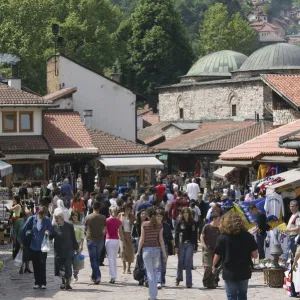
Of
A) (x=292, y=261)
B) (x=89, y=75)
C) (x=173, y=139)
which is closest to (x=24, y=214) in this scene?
(x=292, y=261)

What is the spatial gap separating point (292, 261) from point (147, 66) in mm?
79000

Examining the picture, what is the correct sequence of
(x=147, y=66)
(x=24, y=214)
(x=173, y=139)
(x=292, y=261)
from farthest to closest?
(x=147, y=66)
(x=173, y=139)
(x=24, y=214)
(x=292, y=261)

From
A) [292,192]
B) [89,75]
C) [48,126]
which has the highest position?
[89,75]

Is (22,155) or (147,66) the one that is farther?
(147,66)

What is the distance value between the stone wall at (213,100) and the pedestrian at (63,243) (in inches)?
2021

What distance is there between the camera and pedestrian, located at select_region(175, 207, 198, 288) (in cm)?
1811

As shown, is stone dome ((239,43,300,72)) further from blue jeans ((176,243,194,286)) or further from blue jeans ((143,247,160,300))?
blue jeans ((143,247,160,300))

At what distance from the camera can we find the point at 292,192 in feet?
80.7

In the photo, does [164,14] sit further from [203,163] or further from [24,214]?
[24,214]

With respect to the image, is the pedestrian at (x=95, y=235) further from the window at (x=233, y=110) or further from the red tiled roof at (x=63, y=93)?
the window at (x=233, y=110)

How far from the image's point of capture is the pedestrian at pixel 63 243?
17.2 m

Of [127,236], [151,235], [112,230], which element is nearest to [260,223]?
[127,236]

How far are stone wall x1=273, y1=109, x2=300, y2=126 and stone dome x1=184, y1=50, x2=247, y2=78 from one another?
155ft

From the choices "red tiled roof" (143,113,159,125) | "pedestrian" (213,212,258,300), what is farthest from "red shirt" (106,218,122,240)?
"red tiled roof" (143,113,159,125)
